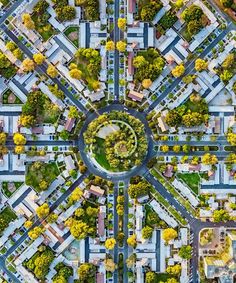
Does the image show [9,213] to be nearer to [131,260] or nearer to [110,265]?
[110,265]

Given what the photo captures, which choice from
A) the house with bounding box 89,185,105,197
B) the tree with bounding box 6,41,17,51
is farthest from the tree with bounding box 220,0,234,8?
the house with bounding box 89,185,105,197

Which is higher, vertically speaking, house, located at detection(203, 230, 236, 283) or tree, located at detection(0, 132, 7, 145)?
tree, located at detection(0, 132, 7, 145)

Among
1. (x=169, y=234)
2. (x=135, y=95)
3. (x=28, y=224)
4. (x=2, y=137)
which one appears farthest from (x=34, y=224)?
(x=135, y=95)

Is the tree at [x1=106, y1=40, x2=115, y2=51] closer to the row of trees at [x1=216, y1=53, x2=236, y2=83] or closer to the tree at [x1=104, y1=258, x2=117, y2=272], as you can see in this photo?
the row of trees at [x1=216, y1=53, x2=236, y2=83]

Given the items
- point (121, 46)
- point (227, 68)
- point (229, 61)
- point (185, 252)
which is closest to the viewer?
point (121, 46)

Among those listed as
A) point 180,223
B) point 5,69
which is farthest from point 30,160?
point 180,223
